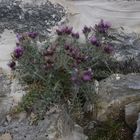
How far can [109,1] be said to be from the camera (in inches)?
234

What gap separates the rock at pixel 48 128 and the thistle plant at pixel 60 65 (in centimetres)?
11

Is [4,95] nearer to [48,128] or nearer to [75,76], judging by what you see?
[48,128]

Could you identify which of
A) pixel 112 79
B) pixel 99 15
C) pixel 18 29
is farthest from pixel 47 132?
pixel 99 15

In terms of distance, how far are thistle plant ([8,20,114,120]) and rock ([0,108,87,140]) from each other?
108 mm

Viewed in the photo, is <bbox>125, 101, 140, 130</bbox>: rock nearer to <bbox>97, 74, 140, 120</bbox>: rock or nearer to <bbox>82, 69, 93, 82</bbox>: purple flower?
<bbox>97, 74, 140, 120</bbox>: rock

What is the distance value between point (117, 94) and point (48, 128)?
0.64 metres

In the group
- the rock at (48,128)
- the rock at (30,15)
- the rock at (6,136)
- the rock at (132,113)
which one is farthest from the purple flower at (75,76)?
the rock at (30,15)

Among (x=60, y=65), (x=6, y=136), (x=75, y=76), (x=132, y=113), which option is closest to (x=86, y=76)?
(x=75, y=76)

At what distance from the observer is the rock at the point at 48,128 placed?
12.8 ft

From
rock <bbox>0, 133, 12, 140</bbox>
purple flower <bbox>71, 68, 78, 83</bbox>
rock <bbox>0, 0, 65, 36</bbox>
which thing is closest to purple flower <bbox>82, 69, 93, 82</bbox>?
purple flower <bbox>71, 68, 78, 83</bbox>

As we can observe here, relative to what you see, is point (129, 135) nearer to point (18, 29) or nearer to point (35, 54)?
point (35, 54)

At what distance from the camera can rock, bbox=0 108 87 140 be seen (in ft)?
12.8

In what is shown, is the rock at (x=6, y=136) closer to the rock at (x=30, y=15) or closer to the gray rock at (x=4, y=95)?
the gray rock at (x=4, y=95)

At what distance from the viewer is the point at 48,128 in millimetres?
3953
